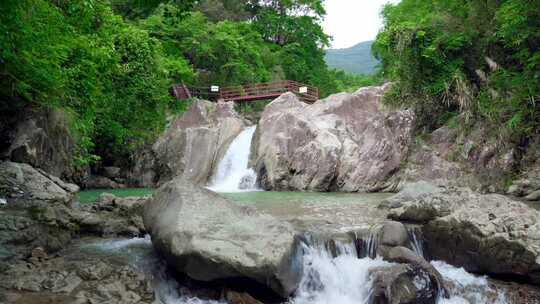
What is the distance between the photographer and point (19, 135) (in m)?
10.9

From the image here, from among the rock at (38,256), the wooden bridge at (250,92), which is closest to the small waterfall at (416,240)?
the rock at (38,256)

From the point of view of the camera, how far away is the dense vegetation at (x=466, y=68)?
46.6 ft

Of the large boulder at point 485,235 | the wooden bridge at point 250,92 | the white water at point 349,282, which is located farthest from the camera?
the wooden bridge at point 250,92

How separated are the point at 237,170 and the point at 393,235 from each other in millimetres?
13316

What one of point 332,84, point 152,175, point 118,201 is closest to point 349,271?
point 118,201

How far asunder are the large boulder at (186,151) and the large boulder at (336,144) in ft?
6.94

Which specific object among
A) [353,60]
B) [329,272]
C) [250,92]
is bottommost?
[329,272]

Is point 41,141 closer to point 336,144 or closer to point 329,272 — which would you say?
point 329,272

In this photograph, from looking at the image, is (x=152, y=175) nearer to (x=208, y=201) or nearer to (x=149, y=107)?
(x=149, y=107)

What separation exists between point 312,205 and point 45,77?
7260 mm

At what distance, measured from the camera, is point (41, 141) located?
1123cm

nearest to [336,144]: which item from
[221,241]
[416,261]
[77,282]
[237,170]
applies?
[237,170]

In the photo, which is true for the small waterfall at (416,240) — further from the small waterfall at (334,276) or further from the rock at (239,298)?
the rock at (239,298)

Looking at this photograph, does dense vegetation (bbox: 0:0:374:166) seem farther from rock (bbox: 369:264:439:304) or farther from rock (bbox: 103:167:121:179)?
rock (bbox: 369:264:439:304)
